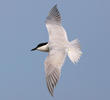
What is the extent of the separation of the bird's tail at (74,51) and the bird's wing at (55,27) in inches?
4.9

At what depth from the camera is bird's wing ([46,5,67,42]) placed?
4371 mm

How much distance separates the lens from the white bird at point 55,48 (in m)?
3.42

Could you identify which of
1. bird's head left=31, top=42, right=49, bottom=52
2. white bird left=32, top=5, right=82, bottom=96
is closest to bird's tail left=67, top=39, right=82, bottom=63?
white bird left=32, top=5, right=82, bottom=96

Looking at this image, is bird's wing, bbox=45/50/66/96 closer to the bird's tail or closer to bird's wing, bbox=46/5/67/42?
the bird's tail

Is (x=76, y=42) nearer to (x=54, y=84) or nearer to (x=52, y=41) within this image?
(x=52, y=41)

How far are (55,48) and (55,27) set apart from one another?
2.52 feet

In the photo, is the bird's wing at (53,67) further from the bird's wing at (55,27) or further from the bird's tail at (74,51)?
the bird's wing at (55,27)

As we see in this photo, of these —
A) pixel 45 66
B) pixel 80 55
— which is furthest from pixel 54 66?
pixel 80 55

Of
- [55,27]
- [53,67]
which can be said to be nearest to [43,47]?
[55,27]

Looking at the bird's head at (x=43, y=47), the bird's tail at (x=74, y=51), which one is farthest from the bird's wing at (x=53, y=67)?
the bird's head at (x=43, y=47)

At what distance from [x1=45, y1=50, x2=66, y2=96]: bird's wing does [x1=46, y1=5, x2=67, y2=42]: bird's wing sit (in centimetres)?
51

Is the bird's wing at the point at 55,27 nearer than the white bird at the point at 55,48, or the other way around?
the white bird at the point at 55,48

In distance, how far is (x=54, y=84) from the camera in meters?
3.29

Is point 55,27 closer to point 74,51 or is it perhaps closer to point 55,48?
point 74,51
